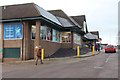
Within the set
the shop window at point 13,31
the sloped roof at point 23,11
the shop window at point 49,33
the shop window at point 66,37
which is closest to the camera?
the sloped roof at point 23,11

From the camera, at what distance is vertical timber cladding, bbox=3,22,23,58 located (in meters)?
29.6

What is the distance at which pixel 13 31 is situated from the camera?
30.3 metres

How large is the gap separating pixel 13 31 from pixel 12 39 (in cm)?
94

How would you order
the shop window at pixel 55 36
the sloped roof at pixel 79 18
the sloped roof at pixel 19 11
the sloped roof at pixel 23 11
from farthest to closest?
1. the sloped roof at pixel 79 18
2. the shop window at pixel 55 36
3. the sloped roof at pixel 19 11
4. the sloped roof at pixel 23 11

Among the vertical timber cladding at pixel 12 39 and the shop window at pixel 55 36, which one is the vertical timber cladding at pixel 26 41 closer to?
the vertical timber cladding at pixel 12 39

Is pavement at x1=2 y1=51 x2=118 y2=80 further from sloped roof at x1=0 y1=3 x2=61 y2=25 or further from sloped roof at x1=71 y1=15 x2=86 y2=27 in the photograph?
sloped roof at x1=71 y1=15 x2=86 y2=27

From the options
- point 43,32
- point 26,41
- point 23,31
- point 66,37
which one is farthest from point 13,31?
point 66,37

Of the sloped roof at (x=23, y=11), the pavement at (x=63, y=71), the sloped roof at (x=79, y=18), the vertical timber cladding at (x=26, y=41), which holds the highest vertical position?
the sloped roof at (x=79, y=18)

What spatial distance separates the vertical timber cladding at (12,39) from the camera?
29641 mm

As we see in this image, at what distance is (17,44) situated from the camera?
29.6m

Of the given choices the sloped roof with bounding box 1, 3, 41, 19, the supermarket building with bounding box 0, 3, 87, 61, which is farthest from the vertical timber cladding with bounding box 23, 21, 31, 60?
the sloped roof with bounding box 1, 3, 41, 19

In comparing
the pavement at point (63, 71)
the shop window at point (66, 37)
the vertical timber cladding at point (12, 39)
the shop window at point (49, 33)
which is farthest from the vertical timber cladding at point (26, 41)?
the shop window at point (66, 37)

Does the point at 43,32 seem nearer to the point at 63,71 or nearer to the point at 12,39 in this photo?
the point at 12,39

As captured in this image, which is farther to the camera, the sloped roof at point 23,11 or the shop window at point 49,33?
the shop window at point 49,33
